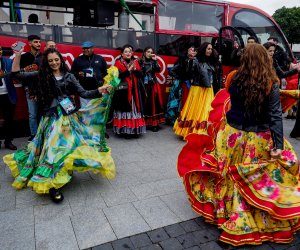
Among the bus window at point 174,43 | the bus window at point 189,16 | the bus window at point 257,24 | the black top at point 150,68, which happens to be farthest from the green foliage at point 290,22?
the black top at point 150,68

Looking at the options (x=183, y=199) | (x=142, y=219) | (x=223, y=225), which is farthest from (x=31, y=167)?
(x=223, y=225)

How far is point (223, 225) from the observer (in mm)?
2617

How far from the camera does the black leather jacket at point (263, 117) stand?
98.0 inches

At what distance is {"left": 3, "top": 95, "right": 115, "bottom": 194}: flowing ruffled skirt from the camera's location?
127 inches

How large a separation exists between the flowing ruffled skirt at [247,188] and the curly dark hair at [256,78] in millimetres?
289

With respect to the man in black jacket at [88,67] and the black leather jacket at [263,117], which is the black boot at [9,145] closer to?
the man in black jacket at [88,67]

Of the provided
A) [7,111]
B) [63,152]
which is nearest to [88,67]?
[7,111]

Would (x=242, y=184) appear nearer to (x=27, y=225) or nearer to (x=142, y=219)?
(x=142, y=219)

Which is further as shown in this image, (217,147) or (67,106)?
(67,106)

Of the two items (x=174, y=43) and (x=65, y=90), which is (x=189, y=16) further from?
(x=65, y=90)

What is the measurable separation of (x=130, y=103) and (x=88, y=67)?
100 cm

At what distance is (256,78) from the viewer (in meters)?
2.47

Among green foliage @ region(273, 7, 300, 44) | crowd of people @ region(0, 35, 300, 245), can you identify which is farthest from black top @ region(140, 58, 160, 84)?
green foliage @ region(273, 7, 300, 44)

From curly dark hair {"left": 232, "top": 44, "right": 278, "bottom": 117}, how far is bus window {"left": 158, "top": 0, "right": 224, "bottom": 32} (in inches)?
157
